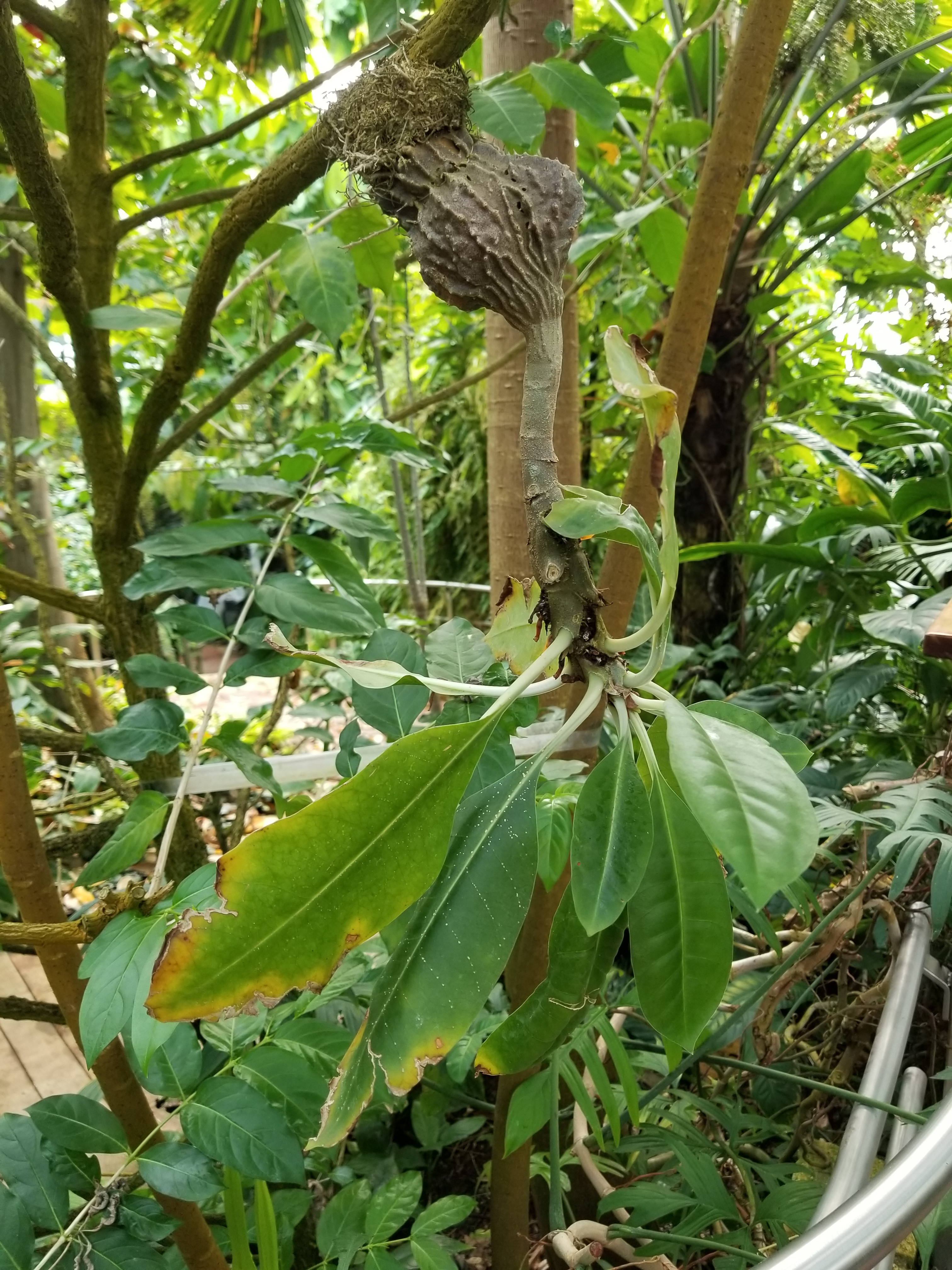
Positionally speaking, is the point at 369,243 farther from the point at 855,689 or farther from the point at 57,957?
the point at 855,689

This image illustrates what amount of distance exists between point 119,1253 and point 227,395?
652 mm

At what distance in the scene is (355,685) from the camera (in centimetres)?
50

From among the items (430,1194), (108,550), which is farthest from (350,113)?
(430,1194)

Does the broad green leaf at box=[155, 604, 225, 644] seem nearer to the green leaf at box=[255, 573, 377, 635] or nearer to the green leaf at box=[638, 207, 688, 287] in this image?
the green leaf at box=[255, 573, 377, 635]

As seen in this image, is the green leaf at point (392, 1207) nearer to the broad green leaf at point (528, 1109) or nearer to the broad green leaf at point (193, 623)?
the broad green leaf at point (528, 1109)

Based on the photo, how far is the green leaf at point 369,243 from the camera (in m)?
0.62

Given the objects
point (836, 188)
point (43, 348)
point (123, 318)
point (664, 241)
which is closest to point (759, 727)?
point (123, 318)

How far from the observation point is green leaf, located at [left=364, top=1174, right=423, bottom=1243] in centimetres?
56

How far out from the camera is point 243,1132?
434 millimetres

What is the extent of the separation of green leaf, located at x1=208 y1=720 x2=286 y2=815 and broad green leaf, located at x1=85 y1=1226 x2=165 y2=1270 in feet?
0.81

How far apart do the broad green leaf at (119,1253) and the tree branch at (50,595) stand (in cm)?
42

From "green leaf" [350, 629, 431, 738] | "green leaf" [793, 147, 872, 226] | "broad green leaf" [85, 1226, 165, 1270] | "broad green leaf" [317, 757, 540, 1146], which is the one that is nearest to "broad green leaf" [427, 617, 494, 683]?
"green leaf" [350, 629, 431, 738]

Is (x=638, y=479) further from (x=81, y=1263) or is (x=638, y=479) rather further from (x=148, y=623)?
(x=81, y=1263)

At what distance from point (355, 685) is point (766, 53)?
501 millimetres
